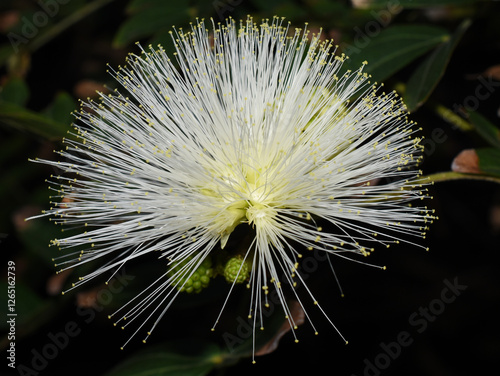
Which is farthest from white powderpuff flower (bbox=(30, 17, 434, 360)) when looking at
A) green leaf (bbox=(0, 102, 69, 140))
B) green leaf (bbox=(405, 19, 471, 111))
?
green leaf (bbox=(0, 102, 69, 140))

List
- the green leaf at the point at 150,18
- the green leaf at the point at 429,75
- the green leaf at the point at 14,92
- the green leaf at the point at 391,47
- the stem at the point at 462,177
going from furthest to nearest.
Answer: the green leaf at the point at 14,92 < the green leaf at the point at 150,18 < the green leaf at the point at 391,47 < the green leaf at the point at 429,75 < the stem at the point at 462,177

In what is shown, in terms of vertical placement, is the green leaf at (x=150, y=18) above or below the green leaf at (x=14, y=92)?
below

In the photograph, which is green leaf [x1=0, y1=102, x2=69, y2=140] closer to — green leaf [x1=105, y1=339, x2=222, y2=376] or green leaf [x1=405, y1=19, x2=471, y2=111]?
green leaf [x1=105, y1=339, x2=222, y2=376]

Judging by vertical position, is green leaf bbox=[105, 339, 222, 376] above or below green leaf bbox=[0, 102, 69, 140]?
below

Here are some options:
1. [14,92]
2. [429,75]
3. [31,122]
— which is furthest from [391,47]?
[14,92]

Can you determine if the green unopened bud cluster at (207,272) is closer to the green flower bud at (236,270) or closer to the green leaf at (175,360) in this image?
the green flower bud at (236,270)

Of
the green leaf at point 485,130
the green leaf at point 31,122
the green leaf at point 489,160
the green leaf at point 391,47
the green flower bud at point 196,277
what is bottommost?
the green leaf at point 489,160

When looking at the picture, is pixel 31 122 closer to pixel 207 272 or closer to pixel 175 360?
pixel 207 272

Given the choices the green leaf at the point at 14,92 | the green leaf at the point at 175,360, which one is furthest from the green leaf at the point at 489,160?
the green leaf at the point at 14,92
